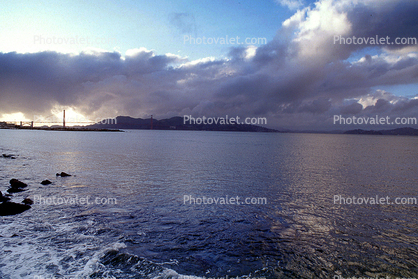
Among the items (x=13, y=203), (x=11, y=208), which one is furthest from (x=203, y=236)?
(x=13, y=203)

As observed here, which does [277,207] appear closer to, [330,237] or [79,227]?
[330,237]

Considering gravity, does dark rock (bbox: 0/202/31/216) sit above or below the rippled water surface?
above

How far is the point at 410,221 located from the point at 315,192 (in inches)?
239

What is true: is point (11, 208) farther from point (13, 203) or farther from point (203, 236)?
point (203, 236)

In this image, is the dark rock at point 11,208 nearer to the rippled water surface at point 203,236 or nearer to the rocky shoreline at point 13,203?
the rocky shoreline at point 13,203

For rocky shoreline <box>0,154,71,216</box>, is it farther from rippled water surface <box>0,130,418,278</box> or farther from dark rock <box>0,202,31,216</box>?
rippled water surface <box>0,130,418,278</box>

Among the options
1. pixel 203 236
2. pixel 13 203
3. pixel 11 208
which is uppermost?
pixel 13 203

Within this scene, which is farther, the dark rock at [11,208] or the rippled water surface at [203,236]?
the dark rock at [11,208]

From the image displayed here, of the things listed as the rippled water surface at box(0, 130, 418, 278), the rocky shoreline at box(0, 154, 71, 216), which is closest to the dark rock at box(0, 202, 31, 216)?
the rocky shoreline at box(0, 154, 71, 216)

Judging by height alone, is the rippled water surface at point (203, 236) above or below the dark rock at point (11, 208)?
below

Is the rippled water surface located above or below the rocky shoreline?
below

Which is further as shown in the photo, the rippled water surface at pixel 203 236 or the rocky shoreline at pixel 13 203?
the rocky shoreline at pixel 13 203

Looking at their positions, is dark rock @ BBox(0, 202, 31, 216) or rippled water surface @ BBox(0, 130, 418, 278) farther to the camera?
Answer: dark rock @ BBox(0, 202, 31, 216)

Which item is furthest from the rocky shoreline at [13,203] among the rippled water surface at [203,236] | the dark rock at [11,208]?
the rippled water surface at [203,236]
